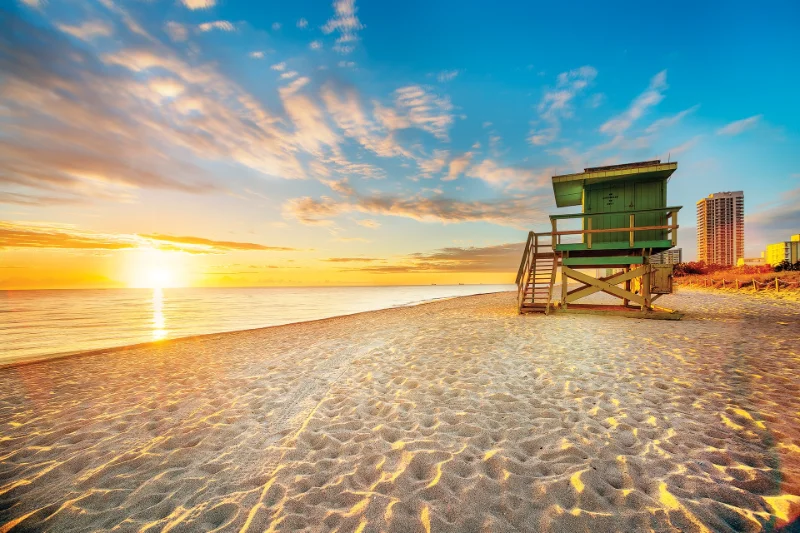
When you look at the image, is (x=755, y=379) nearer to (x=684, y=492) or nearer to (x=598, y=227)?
(x=684, y=492)

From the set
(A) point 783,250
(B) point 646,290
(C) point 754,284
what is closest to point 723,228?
(A) point 783,250

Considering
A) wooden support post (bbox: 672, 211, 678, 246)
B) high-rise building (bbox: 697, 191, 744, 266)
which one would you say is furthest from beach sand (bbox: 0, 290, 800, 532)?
high-rise building (bbox: 697, 191, 744, 266)

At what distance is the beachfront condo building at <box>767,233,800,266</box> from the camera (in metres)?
77.8

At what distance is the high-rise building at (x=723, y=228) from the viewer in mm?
104312

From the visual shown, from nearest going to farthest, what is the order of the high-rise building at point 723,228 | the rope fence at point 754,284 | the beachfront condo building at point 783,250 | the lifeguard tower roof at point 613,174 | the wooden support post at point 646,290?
1. the lifeguard tower roof at point 613,174
2. the wooden support post at point 646,290
3. the rope fence at point 754,284
4. the beachfront condo building at point 783,250
5. the high-rise building at point 723,228

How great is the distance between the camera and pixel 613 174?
38.6 feet

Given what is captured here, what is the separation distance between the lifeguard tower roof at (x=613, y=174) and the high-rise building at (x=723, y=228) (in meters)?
133

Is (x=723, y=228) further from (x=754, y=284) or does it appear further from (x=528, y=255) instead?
(x=528, y=255)

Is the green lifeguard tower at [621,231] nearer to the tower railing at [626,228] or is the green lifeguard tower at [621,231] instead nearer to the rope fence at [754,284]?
the tower railing at [626,228]

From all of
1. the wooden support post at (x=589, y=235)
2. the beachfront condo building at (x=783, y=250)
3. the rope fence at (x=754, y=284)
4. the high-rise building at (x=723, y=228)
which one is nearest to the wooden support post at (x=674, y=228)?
the wooden support post at (x=589, y=235)

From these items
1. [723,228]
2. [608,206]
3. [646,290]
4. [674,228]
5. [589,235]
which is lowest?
[646,290]

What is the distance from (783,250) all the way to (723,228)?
54.7ft

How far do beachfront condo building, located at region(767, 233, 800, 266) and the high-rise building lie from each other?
6689 millimetres

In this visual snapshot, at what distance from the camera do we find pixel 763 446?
3.37m
